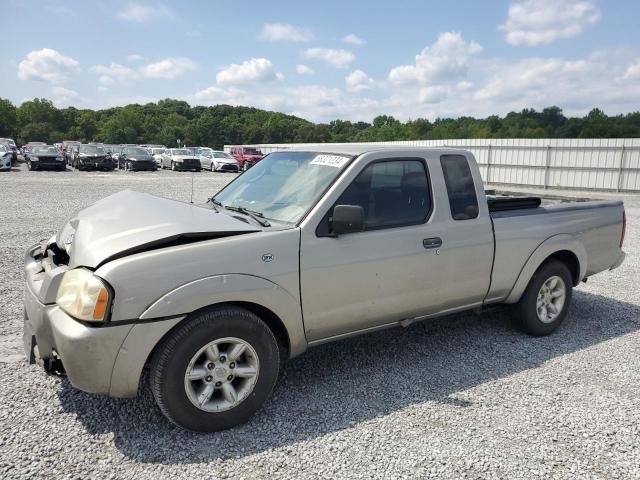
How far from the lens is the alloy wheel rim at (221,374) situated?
119 inches

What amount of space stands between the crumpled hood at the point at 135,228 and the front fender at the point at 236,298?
34cm

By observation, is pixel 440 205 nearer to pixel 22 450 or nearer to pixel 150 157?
pixel 22 450

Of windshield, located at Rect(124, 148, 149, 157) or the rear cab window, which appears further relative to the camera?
windshield, located at Rect(124, 148, 149, 157)

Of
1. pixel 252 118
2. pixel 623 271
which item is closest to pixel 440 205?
pixel 623 271

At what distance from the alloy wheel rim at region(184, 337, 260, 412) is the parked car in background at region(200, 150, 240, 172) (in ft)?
109

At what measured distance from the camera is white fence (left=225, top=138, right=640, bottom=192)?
22.8m

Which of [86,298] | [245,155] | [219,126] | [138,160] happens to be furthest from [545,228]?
[219,126]

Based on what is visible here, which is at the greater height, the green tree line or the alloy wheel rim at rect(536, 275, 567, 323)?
the green tree line

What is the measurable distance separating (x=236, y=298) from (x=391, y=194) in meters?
1.55

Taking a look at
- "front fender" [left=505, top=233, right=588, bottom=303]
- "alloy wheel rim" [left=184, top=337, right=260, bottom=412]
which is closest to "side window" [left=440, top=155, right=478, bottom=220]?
"front fender" [left=505, top=233, right=588, bottom=303]

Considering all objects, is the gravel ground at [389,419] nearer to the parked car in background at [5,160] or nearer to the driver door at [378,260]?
the driver door at [378,260]

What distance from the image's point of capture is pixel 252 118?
126 metres

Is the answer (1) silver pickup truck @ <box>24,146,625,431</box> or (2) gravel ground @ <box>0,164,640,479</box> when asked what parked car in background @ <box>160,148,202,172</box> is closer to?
(2) gravel ground @ <box>0,164,640,479</box>

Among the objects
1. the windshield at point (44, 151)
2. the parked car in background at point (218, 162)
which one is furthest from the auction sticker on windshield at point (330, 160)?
the parked car in background at point (218, 162)
